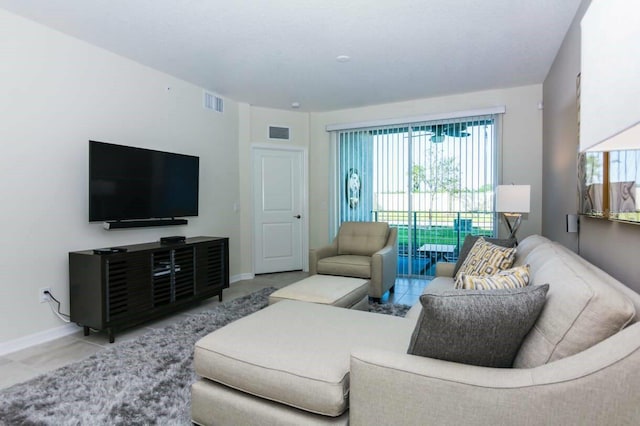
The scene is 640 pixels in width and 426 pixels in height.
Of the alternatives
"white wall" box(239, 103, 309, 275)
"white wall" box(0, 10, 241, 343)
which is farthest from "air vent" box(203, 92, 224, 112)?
"white wall" box(0, 10, 241, 343)

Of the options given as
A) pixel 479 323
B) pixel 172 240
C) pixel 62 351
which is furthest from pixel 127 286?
pixel 479 323

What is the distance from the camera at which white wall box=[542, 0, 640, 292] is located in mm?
1700

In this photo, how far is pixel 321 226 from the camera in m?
5.93

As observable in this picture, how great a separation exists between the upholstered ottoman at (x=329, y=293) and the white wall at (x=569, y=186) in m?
1.62

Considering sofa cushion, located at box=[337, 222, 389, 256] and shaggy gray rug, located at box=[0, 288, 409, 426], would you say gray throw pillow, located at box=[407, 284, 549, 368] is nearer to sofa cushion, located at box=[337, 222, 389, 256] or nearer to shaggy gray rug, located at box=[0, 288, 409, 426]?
shaggy gray rug, located at box=[0, 288, 409, 426]

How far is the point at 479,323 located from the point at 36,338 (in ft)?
11.1

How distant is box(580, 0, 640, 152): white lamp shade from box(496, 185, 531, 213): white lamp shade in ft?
10.2

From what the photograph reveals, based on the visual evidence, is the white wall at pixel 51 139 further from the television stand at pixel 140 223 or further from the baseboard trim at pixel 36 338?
the television stand at pixel 140 223

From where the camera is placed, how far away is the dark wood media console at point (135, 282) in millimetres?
2824

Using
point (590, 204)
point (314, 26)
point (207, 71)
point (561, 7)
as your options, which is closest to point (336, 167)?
point (207, 71)

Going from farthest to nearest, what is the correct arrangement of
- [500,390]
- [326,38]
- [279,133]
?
1. [279,133]
2. [326,38]
3. [500,390]

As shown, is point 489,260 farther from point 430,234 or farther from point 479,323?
point 430,234

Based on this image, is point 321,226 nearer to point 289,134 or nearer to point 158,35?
point 289,134

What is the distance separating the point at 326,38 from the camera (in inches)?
123
